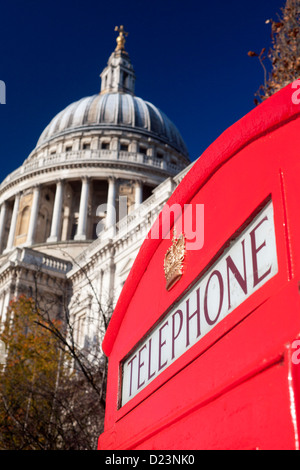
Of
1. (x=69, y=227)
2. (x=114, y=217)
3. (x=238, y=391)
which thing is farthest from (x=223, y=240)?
(x=69, y=227)

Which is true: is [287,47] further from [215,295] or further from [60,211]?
[60,211]

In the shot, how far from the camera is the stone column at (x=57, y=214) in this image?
132 ft

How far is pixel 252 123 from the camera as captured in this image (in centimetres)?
176

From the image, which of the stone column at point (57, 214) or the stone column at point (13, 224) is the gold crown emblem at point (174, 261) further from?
the stone column at point (13, 224)

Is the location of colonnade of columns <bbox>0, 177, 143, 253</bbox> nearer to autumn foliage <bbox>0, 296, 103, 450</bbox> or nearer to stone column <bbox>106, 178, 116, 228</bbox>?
stone column <bbox>106, 178, 116, 228</bbox>

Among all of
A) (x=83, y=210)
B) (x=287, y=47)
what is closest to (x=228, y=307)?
(x=287, y=47)

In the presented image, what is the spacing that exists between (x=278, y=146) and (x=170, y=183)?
69.2ft

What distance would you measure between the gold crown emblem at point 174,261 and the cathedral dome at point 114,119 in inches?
1862

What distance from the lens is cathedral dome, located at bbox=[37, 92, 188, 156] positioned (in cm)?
4956

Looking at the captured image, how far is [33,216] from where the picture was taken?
4162 centimetres

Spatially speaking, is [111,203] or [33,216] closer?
[111,203]

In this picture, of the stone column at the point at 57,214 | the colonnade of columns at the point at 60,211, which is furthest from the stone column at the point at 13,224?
the stone column at the point at 57,214

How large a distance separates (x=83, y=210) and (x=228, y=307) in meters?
40.0

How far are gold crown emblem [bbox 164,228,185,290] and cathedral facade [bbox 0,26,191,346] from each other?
21.1 metres
